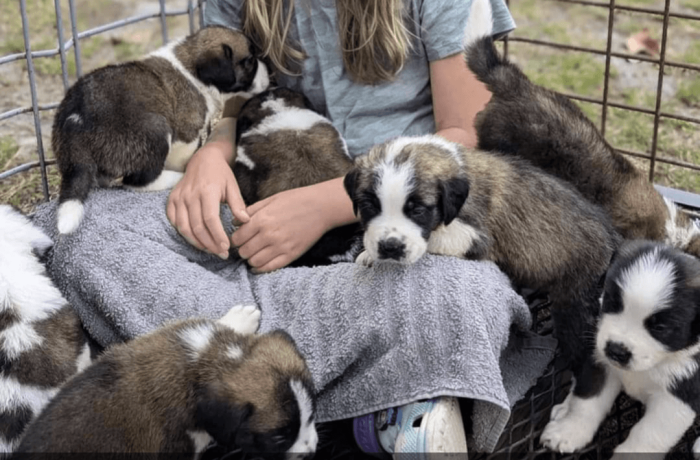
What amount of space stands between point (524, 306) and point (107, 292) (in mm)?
1396

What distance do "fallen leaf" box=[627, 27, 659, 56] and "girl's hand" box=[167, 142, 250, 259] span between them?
3578 millimetres

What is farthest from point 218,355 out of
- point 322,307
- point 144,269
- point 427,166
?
point 427,166

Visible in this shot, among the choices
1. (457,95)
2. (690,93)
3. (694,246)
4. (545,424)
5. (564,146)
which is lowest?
(545,424)

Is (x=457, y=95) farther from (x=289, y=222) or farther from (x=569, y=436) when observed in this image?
(x=569, y=436)

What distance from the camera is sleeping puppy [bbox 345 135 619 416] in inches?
111

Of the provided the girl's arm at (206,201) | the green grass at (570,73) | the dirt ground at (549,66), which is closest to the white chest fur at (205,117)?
the girl's arm at (206,201)

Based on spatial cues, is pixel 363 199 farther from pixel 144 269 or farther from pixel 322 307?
pixel 144 269

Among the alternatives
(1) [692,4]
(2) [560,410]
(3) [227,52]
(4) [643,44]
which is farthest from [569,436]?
(1) [692,4]

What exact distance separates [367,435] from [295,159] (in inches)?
45.8

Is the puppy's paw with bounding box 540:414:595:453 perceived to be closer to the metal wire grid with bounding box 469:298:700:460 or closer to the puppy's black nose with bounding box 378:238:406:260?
the metal wire grid with bounding box 469:298:700:460

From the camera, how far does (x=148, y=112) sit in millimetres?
3445

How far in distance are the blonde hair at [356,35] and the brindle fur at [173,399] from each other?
1.42m

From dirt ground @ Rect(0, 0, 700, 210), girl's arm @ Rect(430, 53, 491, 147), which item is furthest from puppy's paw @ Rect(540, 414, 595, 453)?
dirt ground @ Rect(0, 0, 700, 210)

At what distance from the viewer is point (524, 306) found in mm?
2961
